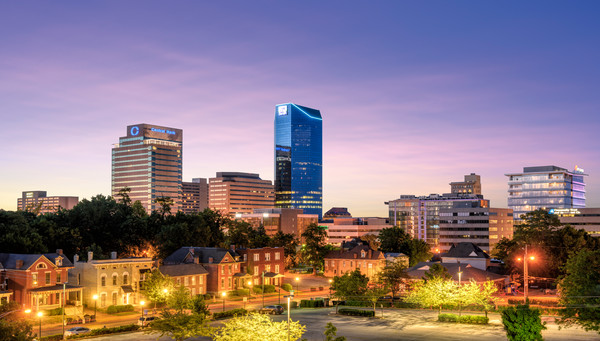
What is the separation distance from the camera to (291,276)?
5507 inches

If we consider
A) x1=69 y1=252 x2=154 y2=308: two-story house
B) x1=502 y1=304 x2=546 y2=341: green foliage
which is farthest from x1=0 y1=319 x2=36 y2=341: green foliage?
x1=502 y1=304 x2=546 y2=341: green foliage

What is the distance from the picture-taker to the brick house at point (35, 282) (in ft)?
253

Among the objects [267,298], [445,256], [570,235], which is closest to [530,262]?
[570,235]

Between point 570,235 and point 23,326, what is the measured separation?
103m

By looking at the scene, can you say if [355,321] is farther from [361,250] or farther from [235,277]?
[361,250]

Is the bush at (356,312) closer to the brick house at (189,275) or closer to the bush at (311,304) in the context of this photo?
the bush at (311,304)

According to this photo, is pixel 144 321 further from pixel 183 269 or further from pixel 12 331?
pixel 183 269

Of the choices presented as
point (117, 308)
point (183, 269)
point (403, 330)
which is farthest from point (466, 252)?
point (117, 308)

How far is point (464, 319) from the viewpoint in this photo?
245 feet

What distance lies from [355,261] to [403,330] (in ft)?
233

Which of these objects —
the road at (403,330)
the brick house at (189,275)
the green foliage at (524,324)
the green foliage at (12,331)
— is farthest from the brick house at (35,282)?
the green foliage at (524,324)

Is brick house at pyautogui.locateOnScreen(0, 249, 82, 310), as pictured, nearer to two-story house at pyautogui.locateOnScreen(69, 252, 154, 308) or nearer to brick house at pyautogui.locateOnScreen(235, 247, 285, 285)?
two-story house at pyautogui.locateOnScreen(69, 252, 154, 308)

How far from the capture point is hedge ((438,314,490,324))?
73.6 m

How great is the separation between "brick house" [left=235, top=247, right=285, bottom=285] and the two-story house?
95.5 ft
